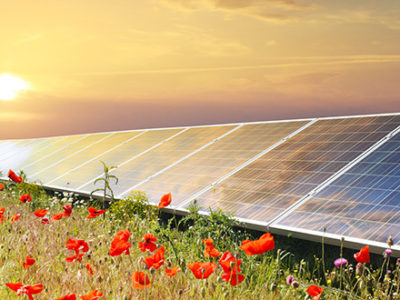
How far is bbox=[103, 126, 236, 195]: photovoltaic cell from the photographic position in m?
12.6

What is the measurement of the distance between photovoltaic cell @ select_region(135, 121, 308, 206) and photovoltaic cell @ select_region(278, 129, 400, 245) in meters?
2.98

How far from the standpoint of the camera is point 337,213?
7.50m

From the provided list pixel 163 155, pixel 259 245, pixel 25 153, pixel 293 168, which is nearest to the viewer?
pixel 259 245

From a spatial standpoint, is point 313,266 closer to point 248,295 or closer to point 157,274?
point 248,295

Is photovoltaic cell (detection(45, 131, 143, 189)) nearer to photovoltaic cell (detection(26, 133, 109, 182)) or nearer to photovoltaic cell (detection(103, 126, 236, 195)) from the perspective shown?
photovoltaic cell (detection(26, 133, 109, 182))

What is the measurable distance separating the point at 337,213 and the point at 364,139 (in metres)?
3.34

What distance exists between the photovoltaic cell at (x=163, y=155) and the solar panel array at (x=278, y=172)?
4 cm

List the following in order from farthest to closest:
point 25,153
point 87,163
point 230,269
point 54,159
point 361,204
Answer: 1. point 25,153
2. point 54,159
3. point 87,163
4. point 361,204
5. point 230,269

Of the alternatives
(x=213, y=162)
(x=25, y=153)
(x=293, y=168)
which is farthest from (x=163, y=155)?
(x=25, y=153)

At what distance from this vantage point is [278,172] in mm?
9883

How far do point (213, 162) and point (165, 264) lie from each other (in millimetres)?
5314

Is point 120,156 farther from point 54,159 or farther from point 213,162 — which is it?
point 213,162

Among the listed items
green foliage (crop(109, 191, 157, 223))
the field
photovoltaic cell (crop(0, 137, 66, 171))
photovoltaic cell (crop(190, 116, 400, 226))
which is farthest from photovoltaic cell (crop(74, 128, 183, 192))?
photovoltaic cell (crop(0, 137, 66, 171))

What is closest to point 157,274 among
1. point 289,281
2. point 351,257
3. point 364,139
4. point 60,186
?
point 289,281
